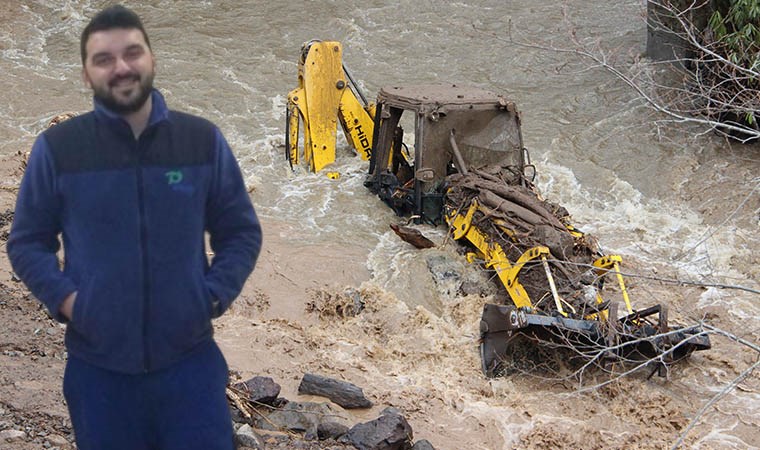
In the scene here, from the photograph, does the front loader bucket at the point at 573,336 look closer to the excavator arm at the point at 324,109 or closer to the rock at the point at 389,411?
the rock at the point at 389,411

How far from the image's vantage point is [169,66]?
16.4 meters

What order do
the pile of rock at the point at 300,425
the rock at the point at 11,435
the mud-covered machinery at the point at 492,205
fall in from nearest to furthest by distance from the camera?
the rock at the point at 11,435 < the pile of rock at the point at 300,425 < the mud-covered machinery at the point at 492,205

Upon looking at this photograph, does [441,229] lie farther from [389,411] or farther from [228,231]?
[228,231]

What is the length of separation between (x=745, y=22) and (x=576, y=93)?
3.66 metres

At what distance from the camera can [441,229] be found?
32.1 feet

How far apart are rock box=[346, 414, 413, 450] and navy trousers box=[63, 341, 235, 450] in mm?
2427

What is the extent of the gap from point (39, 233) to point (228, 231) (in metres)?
0.55

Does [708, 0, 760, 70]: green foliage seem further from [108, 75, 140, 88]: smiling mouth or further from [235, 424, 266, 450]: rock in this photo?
[108, 75, 140, 88]: smiling mouth

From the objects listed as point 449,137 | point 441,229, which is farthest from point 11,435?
point 449,137

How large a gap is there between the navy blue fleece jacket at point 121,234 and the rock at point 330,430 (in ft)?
8.92

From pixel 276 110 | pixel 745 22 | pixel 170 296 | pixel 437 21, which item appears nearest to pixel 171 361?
pixel 170 296

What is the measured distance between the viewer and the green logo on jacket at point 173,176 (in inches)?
104

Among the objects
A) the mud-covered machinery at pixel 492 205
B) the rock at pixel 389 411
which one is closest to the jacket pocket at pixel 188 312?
the rock at pixel 389 411

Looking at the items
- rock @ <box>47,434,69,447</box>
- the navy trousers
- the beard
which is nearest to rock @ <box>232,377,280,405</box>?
rock @ <box>47,434,69,447</box>
